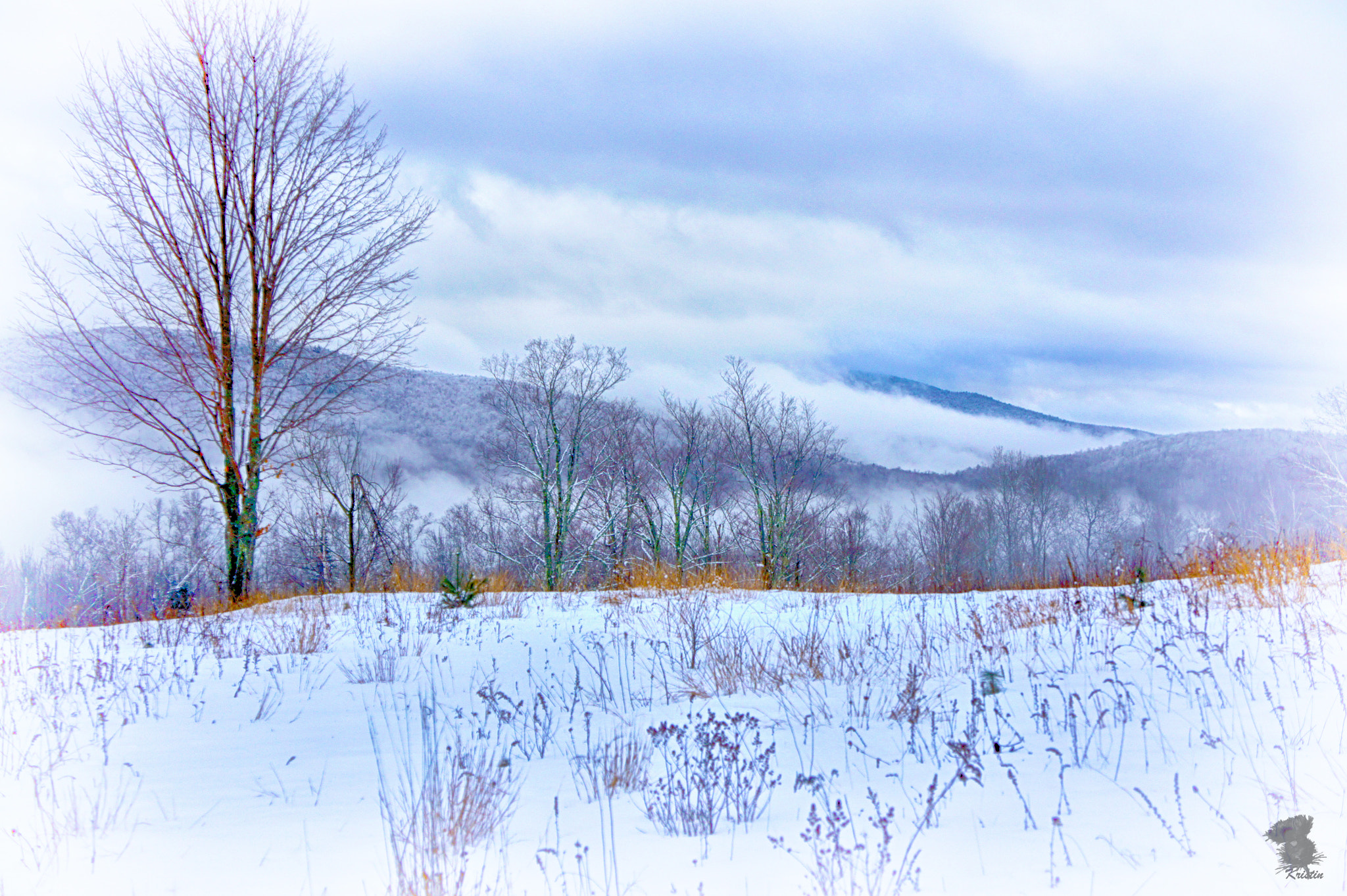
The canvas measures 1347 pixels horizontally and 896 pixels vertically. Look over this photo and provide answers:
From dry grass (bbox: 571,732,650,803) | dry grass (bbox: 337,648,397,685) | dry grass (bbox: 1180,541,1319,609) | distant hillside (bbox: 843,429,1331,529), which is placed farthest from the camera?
distant hillside (bbox: 843,429,1331,529)

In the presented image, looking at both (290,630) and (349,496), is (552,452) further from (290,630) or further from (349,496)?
(290,630)

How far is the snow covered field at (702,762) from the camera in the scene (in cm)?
248

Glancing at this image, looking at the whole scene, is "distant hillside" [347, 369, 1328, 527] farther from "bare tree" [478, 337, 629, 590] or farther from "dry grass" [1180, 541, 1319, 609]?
"dry grass" [1180, 541, 1319, 609]

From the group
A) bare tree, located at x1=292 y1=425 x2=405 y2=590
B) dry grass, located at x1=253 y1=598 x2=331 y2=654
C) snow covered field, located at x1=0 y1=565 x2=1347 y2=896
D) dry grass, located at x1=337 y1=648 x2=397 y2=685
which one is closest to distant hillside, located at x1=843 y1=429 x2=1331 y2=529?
bare tree, located at x1=292 y1=425 x2=405 y2=590

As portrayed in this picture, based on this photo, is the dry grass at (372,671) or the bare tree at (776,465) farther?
the bare tree at (776,465)

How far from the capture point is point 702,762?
122 inches

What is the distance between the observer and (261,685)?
18.1 feet

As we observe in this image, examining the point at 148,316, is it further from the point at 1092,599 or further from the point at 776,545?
the point at 776,545

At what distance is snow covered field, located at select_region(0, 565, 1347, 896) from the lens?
8.14ft

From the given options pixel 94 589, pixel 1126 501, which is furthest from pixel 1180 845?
pixel 1126 501

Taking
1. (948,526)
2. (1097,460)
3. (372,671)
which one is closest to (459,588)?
(372,671)
